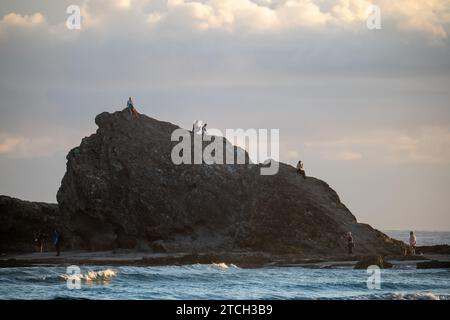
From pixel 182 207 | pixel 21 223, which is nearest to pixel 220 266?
pixel 182 207

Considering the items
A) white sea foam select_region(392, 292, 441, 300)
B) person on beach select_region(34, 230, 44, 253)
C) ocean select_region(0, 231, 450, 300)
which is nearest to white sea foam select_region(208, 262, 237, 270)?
ocean select_region(0, 231, 450, 300)

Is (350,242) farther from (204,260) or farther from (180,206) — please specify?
(180,206)

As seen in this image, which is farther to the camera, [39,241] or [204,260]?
[39,241]

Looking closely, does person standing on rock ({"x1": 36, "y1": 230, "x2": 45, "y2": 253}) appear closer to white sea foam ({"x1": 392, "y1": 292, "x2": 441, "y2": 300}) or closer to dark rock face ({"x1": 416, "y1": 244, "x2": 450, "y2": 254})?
dark rock face ({"x1": 416, "y1": 244, "x2": 450, "y2": 254})

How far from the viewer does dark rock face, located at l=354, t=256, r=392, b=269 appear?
57378 mm

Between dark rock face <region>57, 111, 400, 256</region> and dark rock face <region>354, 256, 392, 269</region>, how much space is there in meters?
5.13

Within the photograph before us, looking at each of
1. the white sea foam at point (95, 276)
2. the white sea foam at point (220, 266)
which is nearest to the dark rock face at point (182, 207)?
the white sea foam at point (220, 266)

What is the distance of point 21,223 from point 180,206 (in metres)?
14.5

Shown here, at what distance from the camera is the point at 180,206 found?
64.1 meters

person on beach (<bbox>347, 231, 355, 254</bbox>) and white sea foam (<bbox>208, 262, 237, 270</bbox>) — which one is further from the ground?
person on beach (<bbox>347, 231, 355, 254</bbox>)

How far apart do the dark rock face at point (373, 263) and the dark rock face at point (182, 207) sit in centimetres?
513

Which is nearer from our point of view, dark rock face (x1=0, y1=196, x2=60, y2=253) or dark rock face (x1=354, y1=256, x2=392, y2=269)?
dark rock face (x1=354, y1=256, x2=392, y2=269)
